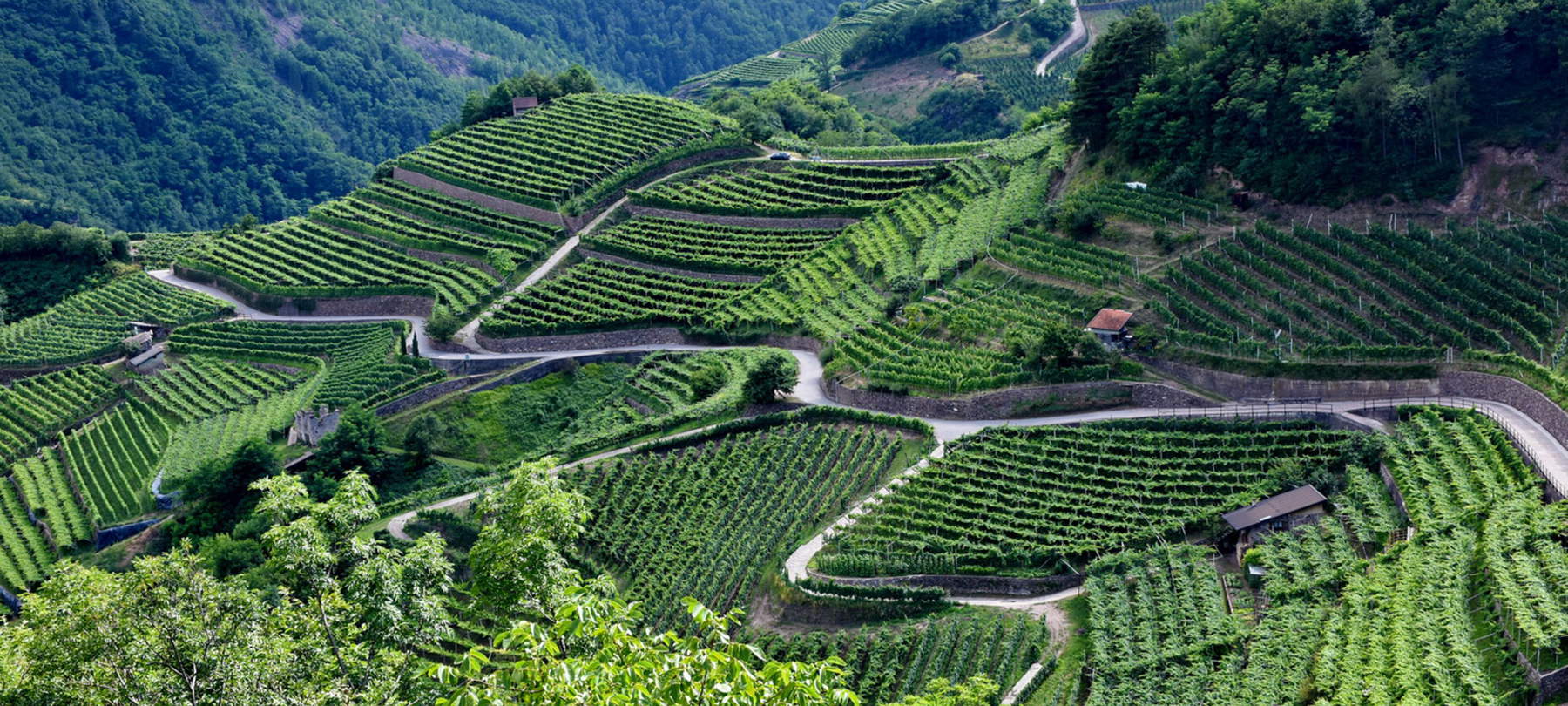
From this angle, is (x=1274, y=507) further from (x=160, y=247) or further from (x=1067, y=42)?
(x=1067, y=42)

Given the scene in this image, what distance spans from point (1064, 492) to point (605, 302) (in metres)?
29.6

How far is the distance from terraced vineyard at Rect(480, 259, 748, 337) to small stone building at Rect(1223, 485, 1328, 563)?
30.4 metres

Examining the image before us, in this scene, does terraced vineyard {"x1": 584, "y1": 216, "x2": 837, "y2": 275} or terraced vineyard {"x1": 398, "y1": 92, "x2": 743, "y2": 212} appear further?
terraced vineyard {"x1": 398, "y1": 92, "x2": 743, "y2": 212}

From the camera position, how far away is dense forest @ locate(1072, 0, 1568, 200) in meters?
61.4

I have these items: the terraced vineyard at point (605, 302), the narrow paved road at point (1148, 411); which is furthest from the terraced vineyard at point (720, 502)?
the terraced vineyard at point (605, 302)

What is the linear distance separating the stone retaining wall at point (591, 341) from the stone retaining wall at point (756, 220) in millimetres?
9292

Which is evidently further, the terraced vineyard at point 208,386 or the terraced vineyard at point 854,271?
the terraced vineyard at point 208,386

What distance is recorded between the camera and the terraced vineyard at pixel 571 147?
88.7 metres

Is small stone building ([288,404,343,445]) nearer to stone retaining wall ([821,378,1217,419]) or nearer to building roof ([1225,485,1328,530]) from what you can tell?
stone retaining wall ([821,378,1217,419])

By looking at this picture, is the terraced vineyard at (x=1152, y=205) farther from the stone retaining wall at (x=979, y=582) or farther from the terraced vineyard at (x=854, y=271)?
the stone retaining wall at (x=979, y=582)

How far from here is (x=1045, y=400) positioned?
57625mm

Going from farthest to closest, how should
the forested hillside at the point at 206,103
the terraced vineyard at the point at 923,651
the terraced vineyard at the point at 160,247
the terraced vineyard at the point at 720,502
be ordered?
the forested hillside at the point at 206,103 < the terraced vineyard at the point at 160,247 < the terraced vineyard at the point at 720,502 < the terraced vineyard at the point at 923,651

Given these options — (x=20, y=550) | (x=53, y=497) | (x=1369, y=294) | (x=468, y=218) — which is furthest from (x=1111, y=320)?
(x=53, y=497)

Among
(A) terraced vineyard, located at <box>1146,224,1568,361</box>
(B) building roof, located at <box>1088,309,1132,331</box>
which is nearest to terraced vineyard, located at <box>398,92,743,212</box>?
(B) building roof, located at <box>1088,309,1132,331</box>
